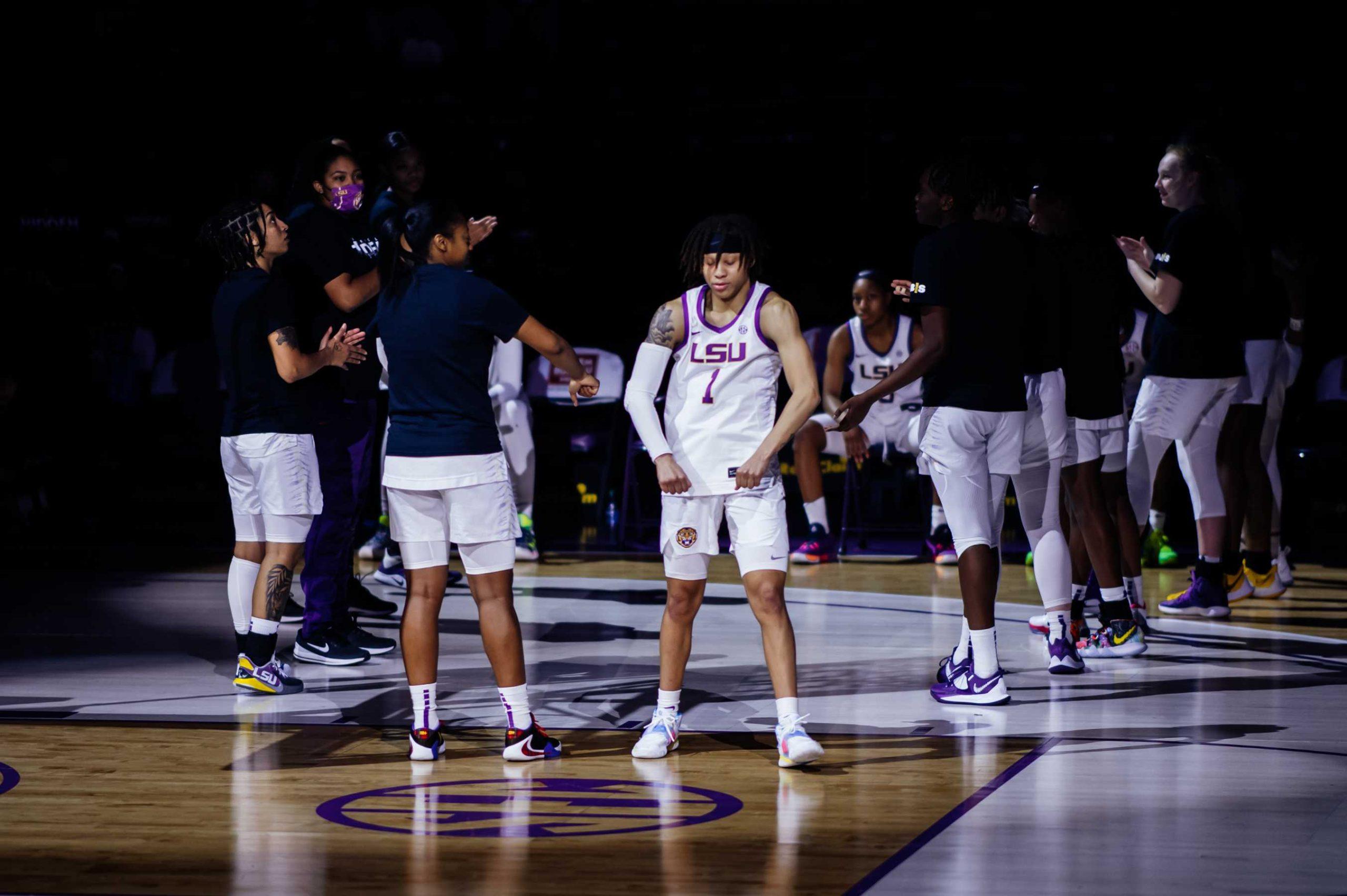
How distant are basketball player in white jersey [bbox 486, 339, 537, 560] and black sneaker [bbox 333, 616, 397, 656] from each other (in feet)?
9.21

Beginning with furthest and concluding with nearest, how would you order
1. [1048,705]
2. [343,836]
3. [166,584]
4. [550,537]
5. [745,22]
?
[745,22] < [550,537] < [166,584] < [1048,705] < [343,836]

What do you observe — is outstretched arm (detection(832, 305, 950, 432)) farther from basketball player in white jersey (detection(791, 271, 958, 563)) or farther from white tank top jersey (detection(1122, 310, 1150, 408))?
white tank top jersey (detection(1122, 310, 1150, 408))

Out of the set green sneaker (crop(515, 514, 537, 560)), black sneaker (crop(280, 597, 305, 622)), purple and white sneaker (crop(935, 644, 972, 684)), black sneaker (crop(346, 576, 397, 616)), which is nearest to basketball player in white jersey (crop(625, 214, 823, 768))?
purple and white sneaker (crop(935, 644, 972, 684))

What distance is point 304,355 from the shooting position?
5.48 meters

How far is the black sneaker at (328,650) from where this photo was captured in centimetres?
621

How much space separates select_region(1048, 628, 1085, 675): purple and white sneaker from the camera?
5.92m

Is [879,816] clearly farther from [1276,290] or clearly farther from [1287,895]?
[1276,290]

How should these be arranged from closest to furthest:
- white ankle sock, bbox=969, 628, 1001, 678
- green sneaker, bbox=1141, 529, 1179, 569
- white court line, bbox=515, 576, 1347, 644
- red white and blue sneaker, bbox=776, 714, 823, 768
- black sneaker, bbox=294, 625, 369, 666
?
1. red white and blue sneaker, bbox=776, 714, 823, 768
2. white ankle sock, bbox=969, 628, 1001, 678
3. black sneaker, bbox=294, 625, 369, 666
4. white court line, bbox=515, 576, 1347, 644
5. green sneaker, bbox=1141, 529, 1179, 569

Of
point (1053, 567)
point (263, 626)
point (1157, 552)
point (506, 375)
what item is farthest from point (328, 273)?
point (1157, 552)

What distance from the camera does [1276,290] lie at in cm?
787

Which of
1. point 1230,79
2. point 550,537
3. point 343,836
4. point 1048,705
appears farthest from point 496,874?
point 1230,79

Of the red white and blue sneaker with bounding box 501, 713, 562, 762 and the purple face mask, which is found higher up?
the purple face mask

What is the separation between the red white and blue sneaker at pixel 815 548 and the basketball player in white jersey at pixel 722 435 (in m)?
4.69

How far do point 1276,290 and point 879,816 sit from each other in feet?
16.1
